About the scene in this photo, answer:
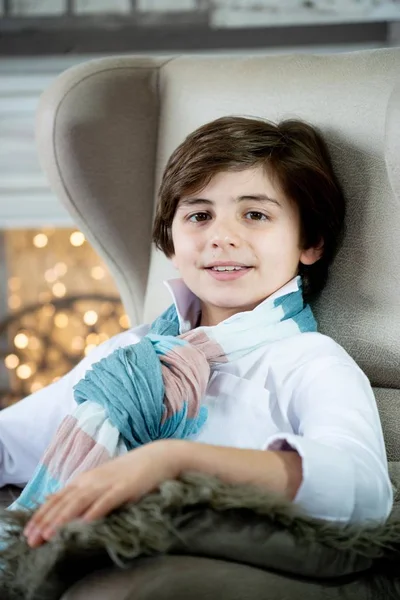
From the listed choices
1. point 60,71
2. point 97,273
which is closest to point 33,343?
point 97,273

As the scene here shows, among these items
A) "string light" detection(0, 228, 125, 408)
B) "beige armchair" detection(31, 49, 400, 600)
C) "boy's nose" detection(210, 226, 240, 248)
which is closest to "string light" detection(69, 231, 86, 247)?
"string light" detection(0, 228, 125, 408)

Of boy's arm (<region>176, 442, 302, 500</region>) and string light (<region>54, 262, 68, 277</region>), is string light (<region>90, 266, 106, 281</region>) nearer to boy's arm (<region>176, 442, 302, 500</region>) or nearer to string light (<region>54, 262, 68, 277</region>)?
string light (<region>54, 262, 68, 277</region>)

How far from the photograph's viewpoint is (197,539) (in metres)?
0.74

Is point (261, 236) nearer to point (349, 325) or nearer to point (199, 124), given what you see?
point (349, 325)

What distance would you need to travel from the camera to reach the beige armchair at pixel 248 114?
3.81ft

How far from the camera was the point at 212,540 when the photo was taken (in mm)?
745

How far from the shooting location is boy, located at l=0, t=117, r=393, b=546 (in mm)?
974

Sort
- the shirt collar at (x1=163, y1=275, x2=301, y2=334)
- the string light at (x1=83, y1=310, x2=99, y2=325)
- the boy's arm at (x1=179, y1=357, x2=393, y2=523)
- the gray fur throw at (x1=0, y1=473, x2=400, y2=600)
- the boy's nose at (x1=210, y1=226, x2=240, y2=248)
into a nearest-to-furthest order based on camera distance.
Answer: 1. the gray fur throw at (x1=0, y1=473, x2=400, y2=600)
2. the boy's arm at (x1=179, y1=357, x2=393, y2=523)
3. the boy's nose at (x1=210, y1=226, x2=240, y2=248)
4. the shirt collar at (x1=163, y1=275, x2=301, y2=334)
5. the string light at (x1=83, y1=310, x2=99, y2=325)

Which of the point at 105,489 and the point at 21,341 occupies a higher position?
the point at 105,489

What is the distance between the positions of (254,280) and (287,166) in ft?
0.53

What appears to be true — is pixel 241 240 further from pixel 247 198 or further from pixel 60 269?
pixel 60 269

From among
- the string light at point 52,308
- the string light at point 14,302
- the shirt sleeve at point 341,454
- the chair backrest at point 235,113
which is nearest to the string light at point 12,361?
the string light at point 52,308

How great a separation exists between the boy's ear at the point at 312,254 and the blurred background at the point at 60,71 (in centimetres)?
111

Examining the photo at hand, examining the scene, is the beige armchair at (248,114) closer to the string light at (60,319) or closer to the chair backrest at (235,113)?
the chair backrest at (235,113)
